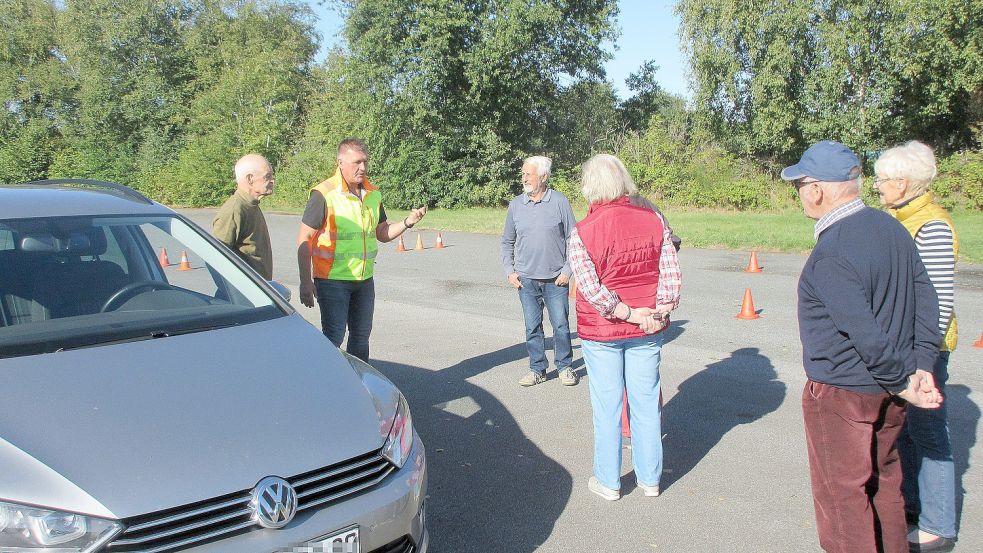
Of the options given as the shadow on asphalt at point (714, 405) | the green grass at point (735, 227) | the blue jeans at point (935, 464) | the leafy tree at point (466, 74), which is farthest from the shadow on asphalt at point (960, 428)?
the leafy tree at point (466, 74)

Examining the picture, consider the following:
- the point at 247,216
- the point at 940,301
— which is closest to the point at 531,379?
the point at 247,216

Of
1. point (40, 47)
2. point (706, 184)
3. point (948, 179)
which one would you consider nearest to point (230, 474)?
point (948, 179)

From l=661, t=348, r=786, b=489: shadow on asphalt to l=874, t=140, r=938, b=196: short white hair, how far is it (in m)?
2.02

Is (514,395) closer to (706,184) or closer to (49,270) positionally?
(49,270)

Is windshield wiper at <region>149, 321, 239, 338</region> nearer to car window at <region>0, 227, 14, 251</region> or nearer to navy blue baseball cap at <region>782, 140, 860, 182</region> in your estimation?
car window at <region>0, 227, 14, 251</region>

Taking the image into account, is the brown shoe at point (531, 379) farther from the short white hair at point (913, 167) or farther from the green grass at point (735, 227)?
the green grass at point (735, 227)

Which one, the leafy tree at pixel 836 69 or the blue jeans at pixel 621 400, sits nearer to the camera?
the blue jeans at pixel 621 400

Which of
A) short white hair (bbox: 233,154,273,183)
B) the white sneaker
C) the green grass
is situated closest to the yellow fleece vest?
the white sneaker

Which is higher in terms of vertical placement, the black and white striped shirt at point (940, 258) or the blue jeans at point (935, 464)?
the black and white striped shirt at point (940, 258)

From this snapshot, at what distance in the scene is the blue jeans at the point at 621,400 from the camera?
169 inches

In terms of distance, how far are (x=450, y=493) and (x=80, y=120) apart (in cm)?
5483

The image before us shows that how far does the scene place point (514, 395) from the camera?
6414 millimetres

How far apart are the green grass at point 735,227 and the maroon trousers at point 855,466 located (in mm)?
12209

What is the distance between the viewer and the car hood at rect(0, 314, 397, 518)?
2.45 meters
